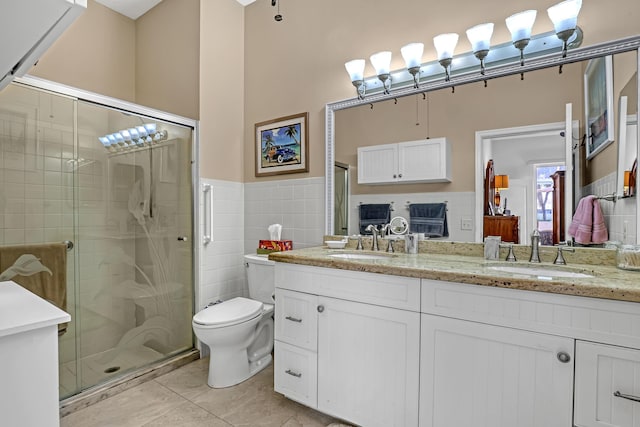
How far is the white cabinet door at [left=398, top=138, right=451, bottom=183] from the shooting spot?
1938 mm

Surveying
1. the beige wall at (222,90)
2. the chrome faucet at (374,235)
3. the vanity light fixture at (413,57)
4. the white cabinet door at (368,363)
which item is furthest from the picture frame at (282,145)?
the white cabinet door at (368,363)

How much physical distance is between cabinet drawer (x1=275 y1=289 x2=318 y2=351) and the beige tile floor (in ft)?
1.31

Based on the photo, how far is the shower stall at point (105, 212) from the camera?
1.83m

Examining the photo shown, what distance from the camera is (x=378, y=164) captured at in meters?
2.16

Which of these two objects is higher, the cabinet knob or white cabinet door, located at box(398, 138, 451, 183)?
white cabinet door, located at box(398, 138, 451, 183)

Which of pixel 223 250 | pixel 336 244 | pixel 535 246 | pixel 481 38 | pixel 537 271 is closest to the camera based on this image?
pixel 537 271

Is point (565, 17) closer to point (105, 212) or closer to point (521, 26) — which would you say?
point (521, 26)

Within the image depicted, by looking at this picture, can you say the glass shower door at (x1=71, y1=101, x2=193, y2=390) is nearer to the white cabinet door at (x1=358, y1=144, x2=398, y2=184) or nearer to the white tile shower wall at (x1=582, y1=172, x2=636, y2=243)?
the white cabinet door at (x1=358, y1=144, x2=398, y2=184)

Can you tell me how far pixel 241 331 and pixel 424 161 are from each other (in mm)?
1522

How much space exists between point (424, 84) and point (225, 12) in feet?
5.91

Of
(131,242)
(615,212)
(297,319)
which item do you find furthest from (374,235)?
(131,242)

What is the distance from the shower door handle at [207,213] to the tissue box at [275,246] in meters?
0.40

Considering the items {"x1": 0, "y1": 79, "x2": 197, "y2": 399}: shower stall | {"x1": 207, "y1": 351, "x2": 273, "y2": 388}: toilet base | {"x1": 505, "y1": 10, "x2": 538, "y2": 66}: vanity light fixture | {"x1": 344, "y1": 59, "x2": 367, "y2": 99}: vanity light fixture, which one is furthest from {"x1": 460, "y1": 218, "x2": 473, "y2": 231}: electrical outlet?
{"x1": 0, "y1": 79, "x2": 197, "y2": 399}: shower stall

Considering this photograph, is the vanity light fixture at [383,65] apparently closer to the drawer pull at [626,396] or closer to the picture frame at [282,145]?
the picture frame at [282,145]
